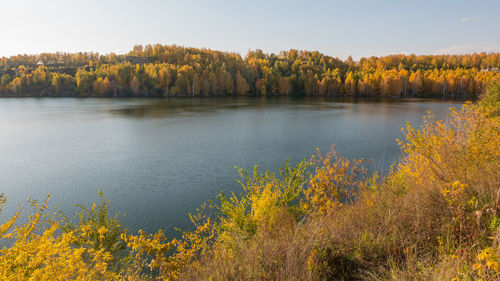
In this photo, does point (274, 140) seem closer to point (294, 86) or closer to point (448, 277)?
point (448, 277)

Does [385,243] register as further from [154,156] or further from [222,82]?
[222,82]

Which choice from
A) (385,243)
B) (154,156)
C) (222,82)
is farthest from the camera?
(222,82)

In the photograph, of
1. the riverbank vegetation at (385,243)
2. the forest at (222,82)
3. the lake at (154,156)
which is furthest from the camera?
the forest at (222,82)

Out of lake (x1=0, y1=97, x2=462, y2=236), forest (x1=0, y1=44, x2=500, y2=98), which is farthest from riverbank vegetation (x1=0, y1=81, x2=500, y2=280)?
forest (x1=0, y1=44, x2=500, y2=98)

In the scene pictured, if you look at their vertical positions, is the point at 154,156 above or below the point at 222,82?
below

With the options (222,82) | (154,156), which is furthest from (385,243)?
(222,82)

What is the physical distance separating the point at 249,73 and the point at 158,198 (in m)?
98.8

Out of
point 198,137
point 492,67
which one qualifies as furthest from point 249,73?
point 492,67

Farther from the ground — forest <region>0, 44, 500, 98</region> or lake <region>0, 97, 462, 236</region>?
forest <region>0, 44, 500, 98</region>

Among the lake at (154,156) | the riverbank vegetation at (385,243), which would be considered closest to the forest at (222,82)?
the lake at (154,156)

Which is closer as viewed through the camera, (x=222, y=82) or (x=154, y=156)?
(x=154, y=156)

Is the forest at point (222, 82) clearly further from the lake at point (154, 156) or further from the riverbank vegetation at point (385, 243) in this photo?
the riverbank vegetation at point (385, 243)

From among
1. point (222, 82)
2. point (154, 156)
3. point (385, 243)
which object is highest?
point (222, 82)

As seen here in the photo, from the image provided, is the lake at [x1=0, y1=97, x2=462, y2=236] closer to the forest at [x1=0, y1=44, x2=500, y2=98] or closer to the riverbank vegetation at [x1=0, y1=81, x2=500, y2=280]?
the riverbank vegetation at [x1=0, y1=81, x2=500, y2=280]
